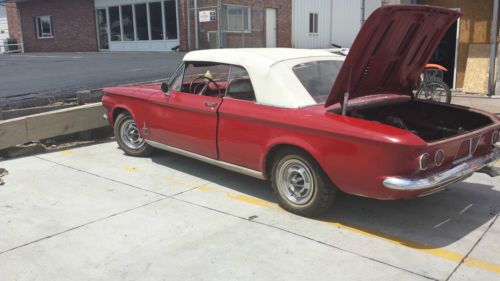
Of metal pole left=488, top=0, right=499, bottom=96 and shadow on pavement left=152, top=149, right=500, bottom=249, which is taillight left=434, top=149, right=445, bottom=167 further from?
metal pole left=488, top=0, right=499, bottom=96

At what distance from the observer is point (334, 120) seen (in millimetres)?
4188

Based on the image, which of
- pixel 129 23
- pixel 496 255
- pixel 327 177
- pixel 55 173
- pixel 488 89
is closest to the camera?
pixel 496 255

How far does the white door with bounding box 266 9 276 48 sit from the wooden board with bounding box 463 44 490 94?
12.4m

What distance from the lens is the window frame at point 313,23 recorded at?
25391 millimetres

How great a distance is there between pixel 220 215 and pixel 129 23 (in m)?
23.6

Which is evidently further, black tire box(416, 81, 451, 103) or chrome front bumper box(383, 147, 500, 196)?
black tire box(416, 81, 451, 103)

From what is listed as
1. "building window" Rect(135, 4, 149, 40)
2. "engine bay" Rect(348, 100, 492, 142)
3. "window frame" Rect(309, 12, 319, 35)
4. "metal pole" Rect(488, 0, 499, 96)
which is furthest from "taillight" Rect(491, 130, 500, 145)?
"building window" Rect(135, 4, 149, 40)

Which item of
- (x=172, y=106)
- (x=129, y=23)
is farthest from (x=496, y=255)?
(x=129, y=23)

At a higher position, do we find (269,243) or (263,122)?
(263,122)

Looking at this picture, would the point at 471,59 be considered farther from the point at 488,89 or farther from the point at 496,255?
the point at 496,255

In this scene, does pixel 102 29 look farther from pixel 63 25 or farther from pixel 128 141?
pixel 128 141

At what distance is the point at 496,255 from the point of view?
3.80 metres

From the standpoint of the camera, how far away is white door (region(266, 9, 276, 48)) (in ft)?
74.8

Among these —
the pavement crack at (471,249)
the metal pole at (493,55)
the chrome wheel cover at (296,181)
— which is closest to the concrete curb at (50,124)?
the chrome wheel cover at (296,181)
